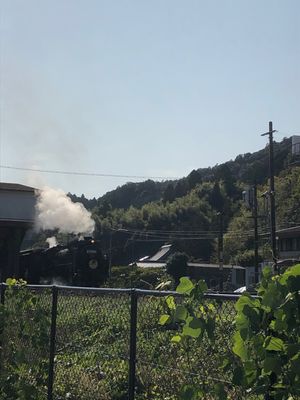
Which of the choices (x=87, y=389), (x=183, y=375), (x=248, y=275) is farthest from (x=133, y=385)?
(x=248, y=275)

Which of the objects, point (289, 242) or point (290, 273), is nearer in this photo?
point (290, 273)

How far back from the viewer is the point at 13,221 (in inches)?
1152

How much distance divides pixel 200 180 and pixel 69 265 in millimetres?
133549

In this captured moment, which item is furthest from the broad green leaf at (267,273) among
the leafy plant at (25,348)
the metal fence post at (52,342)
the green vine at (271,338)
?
the leafy plant at (25,348)

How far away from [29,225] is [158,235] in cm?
9646

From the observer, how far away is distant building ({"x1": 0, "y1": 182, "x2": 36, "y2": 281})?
2831cm

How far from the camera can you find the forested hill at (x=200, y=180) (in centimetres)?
13250

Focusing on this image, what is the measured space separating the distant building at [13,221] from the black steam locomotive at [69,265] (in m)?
1.34

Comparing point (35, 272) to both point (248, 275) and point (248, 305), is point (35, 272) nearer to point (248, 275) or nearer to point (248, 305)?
point (248, 305)

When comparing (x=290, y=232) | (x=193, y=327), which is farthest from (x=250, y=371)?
(x=290, y=232)

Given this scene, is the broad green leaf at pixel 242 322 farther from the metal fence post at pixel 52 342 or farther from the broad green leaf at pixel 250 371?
the metal fence post at pixel 52 342

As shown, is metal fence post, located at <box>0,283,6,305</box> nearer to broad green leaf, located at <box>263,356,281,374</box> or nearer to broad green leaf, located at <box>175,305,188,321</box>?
broad green leaf, located at <box>175,305,188,321</box>

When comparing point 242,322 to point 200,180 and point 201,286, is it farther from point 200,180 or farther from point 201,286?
point 200,180

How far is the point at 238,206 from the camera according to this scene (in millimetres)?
130875
